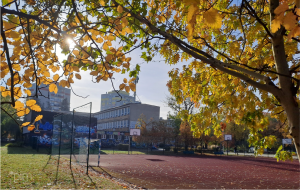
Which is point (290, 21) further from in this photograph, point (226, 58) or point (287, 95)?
point (226, 58)

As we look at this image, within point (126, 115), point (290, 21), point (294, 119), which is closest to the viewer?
point (290, 21)

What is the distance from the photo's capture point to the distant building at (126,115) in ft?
187

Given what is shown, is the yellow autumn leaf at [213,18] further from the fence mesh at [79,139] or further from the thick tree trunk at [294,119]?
the fence mesh at [79,139]

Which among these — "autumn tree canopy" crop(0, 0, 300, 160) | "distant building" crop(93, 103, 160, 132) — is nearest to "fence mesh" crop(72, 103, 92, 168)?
"autumn tree canopy" crop(0, 0, 300, 160)

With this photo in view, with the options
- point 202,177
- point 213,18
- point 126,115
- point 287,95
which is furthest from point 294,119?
point 126,115

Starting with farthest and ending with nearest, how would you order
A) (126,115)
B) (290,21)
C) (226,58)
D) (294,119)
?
(126,115) → (226,58) → (294,119) → (290,21)

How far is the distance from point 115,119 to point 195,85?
2303 inches

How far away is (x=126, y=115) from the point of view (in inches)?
2293

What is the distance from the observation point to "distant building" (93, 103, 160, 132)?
57000mm

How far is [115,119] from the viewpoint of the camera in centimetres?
6288

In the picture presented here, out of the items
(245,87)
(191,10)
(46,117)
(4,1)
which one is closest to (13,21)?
(4,1)

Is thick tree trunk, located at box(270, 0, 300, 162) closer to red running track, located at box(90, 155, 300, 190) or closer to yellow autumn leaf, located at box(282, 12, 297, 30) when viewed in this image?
yellow autumn leaf, located at box(282, 12, 297, 30)

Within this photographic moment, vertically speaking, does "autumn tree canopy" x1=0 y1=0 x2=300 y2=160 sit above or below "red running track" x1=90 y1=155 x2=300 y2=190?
above

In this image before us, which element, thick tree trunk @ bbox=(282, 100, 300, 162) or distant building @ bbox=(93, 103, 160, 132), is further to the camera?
distant building @ bbox=(93, 103, 160, 132)
